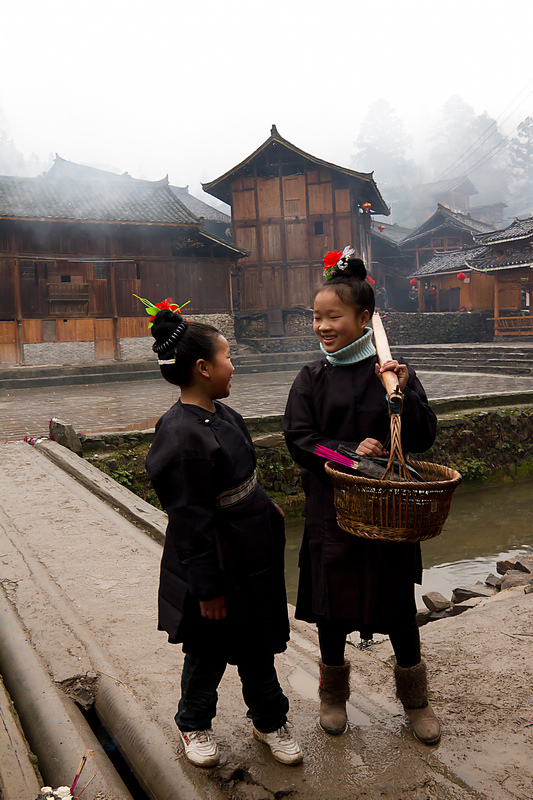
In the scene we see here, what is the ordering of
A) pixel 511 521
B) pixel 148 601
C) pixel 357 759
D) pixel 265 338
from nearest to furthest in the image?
pixel 357 759, pixel 148 601, pixel 511 521, pixel 265 338

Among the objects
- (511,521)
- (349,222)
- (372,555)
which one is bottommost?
(511,521)

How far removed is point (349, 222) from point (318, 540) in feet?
70.6

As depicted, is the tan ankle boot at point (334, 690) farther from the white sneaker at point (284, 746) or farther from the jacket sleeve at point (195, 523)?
the jacket sleeve at point (195, 523)

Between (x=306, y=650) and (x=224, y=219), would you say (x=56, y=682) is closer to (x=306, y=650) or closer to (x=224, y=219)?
(x=306, y=650)

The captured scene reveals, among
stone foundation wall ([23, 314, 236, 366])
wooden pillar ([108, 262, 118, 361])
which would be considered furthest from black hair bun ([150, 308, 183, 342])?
wooden pillar ([108, 262, 118, 361])

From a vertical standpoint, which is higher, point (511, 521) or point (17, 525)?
point (17, 525)

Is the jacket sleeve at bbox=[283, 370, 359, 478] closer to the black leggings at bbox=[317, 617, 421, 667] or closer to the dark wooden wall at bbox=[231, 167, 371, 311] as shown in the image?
the black leggings at bbox=[317, 617, 421, 667]

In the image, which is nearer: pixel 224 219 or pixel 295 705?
pixel 295 705

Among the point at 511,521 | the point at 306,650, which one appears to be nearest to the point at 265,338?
the point at 511,521

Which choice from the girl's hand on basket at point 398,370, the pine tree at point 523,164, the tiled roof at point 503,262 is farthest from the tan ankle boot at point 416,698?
the pine tree at point 523,164

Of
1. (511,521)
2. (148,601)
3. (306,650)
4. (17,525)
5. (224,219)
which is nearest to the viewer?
(306,650)

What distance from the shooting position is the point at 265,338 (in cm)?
2169

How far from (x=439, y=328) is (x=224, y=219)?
11.7m

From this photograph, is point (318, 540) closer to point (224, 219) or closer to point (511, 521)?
point (511, 521)
